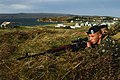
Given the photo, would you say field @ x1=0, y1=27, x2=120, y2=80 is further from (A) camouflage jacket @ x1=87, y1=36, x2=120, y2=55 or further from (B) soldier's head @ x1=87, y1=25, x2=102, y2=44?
(B) soldier's head @ x1=87, y1=25, x2=102, y2=44

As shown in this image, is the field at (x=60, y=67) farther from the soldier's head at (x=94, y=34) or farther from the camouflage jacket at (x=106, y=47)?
the soldier's head at (x=94, y=34)

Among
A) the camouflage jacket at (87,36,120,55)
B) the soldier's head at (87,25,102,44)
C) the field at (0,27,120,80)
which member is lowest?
the field at (0,27,120,80)

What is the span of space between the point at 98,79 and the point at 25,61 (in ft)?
4.10

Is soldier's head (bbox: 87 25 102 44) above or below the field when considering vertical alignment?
above

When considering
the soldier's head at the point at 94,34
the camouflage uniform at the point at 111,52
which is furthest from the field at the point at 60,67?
the soldier's head at the point at 94,34

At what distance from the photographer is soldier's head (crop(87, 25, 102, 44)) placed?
18.0 ft

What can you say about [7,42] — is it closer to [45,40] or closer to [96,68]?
[45,40]

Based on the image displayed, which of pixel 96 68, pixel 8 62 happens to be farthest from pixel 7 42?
pixel 96 68

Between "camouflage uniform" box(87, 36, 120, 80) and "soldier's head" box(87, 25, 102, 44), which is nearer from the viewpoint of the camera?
"camouflage uniform" box(87, 36, 120, 80)

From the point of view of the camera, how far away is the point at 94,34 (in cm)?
547

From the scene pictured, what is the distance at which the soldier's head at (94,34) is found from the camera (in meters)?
5.47

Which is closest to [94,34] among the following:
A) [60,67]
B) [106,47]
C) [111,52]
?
[106,47]

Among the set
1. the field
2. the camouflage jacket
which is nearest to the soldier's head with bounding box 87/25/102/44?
the camouflage jacket

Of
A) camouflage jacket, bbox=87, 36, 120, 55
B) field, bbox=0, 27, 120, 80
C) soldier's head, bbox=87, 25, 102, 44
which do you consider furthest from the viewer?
soldier's head, bbox=87, 25, 102, 44
